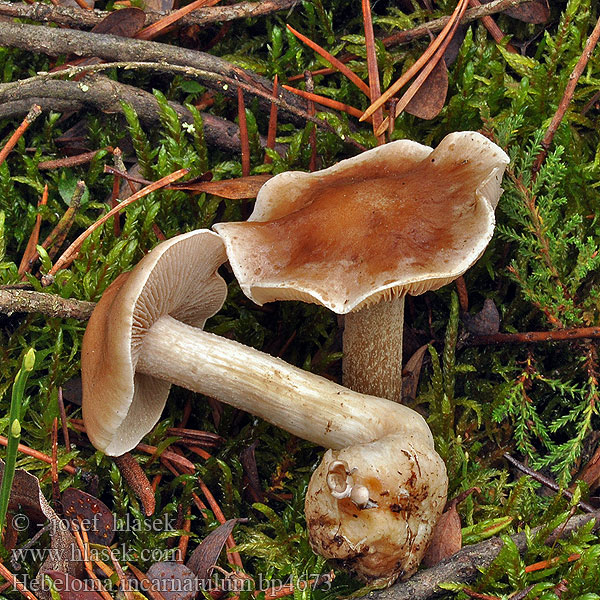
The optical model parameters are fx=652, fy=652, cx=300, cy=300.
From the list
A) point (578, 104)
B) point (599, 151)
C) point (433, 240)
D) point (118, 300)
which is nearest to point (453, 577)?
point (433, 240)

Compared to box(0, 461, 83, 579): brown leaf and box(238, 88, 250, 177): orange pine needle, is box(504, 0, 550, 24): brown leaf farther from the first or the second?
box(0, 461, 83, 579): brown leaf

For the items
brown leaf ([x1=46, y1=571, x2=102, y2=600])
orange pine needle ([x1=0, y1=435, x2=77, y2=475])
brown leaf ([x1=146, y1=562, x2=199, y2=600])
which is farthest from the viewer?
orange pine needle ([x1=0, y1=435, x2=77, y2=475])

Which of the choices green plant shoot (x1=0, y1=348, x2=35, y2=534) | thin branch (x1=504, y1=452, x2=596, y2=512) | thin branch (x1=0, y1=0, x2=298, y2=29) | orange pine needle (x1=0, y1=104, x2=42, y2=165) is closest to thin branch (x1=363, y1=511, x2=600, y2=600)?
thin branch (x1=504, y1=452, x2=596, y2=512)

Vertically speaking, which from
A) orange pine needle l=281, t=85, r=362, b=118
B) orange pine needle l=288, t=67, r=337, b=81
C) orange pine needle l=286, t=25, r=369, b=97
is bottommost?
orange pine needle l=281, t=85, r=362, b=118

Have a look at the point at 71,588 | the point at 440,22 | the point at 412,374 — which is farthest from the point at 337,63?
the point at 71,588

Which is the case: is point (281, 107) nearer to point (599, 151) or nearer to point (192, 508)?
point (599, 151)

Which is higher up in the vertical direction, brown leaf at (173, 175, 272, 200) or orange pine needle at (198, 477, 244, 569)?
brown leaf at (173, 175, 272, 200)
